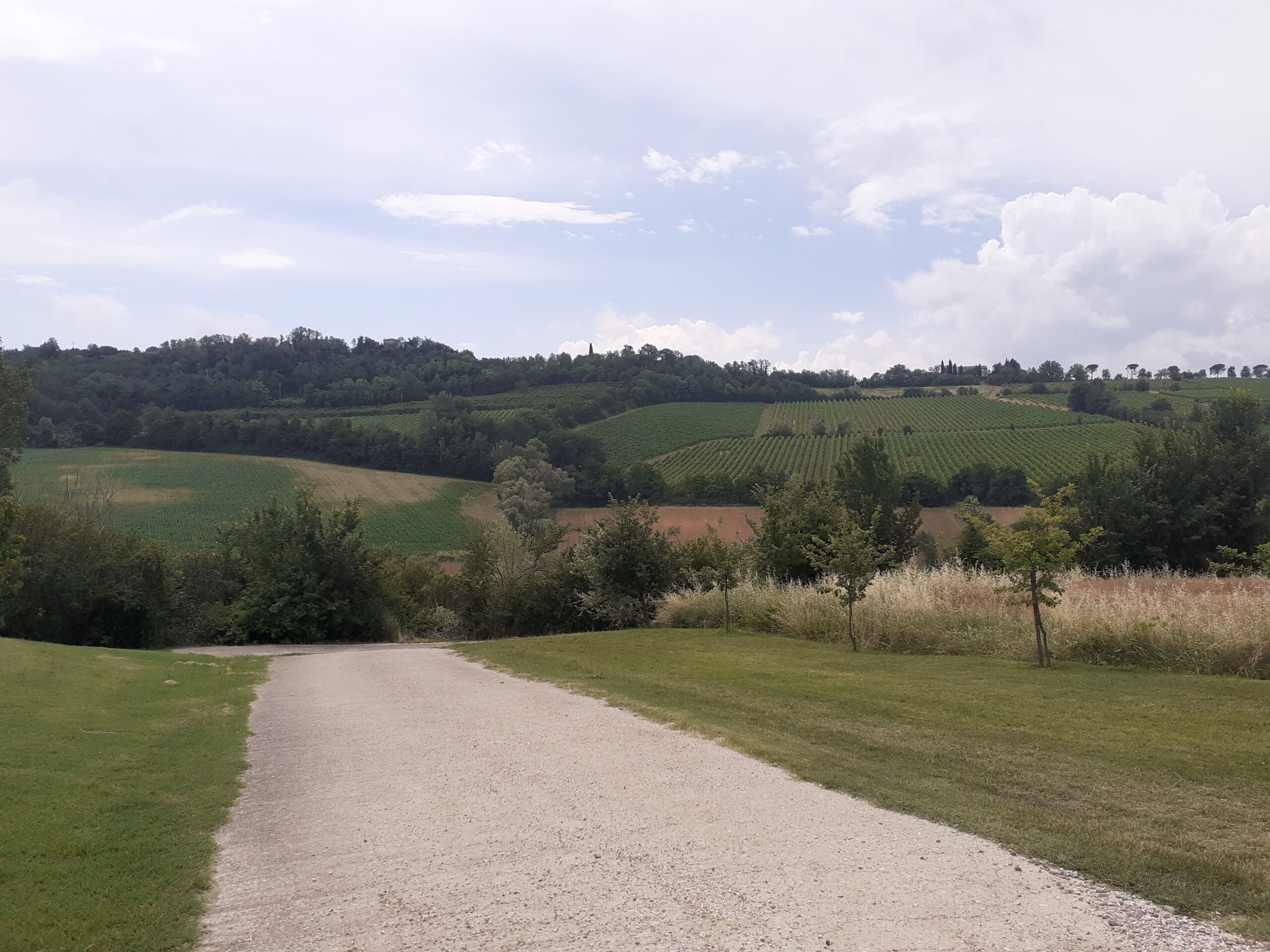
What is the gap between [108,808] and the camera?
23.8ft

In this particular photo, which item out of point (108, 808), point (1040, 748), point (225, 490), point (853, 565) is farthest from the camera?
point (225, 490)

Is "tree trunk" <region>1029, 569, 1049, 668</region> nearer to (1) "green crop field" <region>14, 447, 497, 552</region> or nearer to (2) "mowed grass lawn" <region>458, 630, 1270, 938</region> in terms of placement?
(2) "mowed grass lawn" <region>458, 630, 1270, 938</region>

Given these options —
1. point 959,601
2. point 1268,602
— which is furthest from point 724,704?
point 959,601

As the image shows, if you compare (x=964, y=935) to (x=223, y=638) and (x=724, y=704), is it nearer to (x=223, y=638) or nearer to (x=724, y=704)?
(x=724, y=704)

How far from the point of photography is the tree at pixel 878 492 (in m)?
41.0

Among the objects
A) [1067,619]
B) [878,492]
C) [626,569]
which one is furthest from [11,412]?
[1067,619]

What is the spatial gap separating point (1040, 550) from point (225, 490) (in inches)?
3089

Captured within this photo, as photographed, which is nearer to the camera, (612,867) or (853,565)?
(612,867)

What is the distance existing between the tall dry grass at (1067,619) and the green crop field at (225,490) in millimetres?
46792

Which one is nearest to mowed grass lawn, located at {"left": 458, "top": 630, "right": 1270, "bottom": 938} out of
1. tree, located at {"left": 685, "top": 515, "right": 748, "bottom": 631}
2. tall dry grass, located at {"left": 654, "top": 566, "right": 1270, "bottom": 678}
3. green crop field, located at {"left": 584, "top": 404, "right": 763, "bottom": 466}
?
tall dry grass, located at {"left": 654, "top": 566, "right": 1270, "bottom": 678}

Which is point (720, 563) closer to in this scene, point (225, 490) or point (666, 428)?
point (225, 490)

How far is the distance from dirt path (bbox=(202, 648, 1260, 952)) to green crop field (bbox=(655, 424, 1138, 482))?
6975 cm

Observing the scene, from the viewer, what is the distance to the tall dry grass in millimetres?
13891

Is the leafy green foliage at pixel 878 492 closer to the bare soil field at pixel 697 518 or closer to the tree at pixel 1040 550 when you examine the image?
the bare soil field at pixel 697 518
